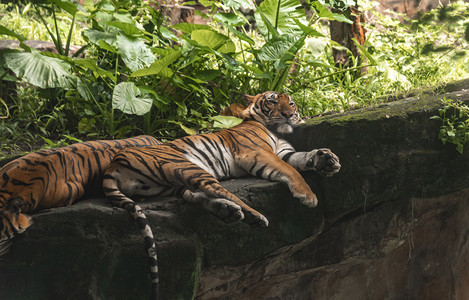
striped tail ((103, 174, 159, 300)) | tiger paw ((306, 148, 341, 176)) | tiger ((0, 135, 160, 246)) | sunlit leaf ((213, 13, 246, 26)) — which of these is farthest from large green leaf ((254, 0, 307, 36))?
striped tail ((103, 174, 159, 300))

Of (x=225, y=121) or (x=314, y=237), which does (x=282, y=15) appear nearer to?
(x=225, y=121)

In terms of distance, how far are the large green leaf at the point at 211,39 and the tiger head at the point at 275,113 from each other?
0.66m

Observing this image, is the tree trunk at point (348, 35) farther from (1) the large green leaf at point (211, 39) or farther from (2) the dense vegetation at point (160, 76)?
(1) the large green leaf at point (211, 39)

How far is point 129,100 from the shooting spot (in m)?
4.14

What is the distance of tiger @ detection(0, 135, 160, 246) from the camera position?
275 cm

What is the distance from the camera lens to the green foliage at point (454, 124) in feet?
13.0

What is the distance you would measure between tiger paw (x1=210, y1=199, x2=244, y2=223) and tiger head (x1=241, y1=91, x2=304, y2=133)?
127 cm

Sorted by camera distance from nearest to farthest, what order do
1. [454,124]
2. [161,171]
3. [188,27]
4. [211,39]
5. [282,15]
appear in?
1. [161,171]
2. [454,124]
3. [211,39]
4. [188,27]
5. [282,15]

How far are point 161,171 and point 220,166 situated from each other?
0.56m

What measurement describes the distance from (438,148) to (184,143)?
2.07m

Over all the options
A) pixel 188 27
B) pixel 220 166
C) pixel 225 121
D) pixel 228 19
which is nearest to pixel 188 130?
pixel 225 121

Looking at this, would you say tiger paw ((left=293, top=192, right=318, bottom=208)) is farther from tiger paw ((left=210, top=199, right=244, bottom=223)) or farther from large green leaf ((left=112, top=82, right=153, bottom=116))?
large green leaf ((left=112, top=82, right=153, bottom=116))

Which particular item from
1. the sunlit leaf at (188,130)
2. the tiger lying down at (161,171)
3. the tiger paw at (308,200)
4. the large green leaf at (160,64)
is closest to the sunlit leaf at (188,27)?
the large green leaf at (160,64)

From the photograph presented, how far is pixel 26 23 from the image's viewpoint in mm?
7254
